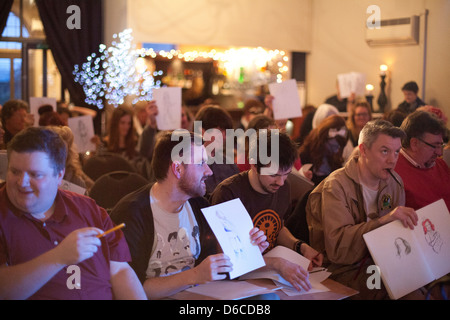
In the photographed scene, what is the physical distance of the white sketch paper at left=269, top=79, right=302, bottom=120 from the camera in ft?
17.7

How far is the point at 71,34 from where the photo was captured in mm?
7543

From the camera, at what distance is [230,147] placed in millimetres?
4168

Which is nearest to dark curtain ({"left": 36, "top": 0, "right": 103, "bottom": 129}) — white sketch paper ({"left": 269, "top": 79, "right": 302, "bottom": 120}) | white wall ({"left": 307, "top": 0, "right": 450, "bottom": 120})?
white sketch paper ({"left": 269, "top": 79, "right": 302, "bottom": 120})

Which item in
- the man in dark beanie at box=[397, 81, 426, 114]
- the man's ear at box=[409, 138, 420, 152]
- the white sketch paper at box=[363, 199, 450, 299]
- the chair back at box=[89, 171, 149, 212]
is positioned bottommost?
the white sketch paper at box=[363, 199, 450, 299]

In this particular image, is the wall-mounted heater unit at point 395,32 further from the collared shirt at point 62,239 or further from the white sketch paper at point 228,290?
the collared shirt at point 62,239

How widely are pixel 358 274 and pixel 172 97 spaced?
327 cm

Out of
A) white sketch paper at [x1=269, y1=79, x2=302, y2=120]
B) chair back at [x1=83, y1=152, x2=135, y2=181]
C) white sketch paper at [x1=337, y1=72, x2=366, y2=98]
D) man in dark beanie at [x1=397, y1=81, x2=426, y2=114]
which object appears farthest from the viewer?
white sketch paper at [x1=337, y1=72, x2=366, y2=98]

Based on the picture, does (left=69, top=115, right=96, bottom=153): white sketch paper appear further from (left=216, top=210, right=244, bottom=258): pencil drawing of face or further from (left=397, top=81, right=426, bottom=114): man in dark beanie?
(left=397, top=81, right=426, bottom=114): man in dark beanie

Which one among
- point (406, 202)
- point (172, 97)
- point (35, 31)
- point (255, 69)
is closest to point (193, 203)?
point (406, 202)

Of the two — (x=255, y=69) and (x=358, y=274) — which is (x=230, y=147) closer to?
(x=358, y=274)

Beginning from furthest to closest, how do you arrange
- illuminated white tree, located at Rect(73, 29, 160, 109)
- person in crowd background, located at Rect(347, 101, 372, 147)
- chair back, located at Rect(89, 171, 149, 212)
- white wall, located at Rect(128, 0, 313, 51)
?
white wall, located at Rect(128, 0, 313, 51) → illuminated white tree, located at Rect(73, 29, 160, 109) → person in crowd background, located at Rect(347, 101, 372, 147) → chair back, located at Rect(89, 171, 149, 212)

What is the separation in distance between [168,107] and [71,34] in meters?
2.91

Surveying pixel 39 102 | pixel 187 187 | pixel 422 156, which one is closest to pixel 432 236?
pixel 422 156

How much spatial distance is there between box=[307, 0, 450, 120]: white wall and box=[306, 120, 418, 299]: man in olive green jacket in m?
4.85
